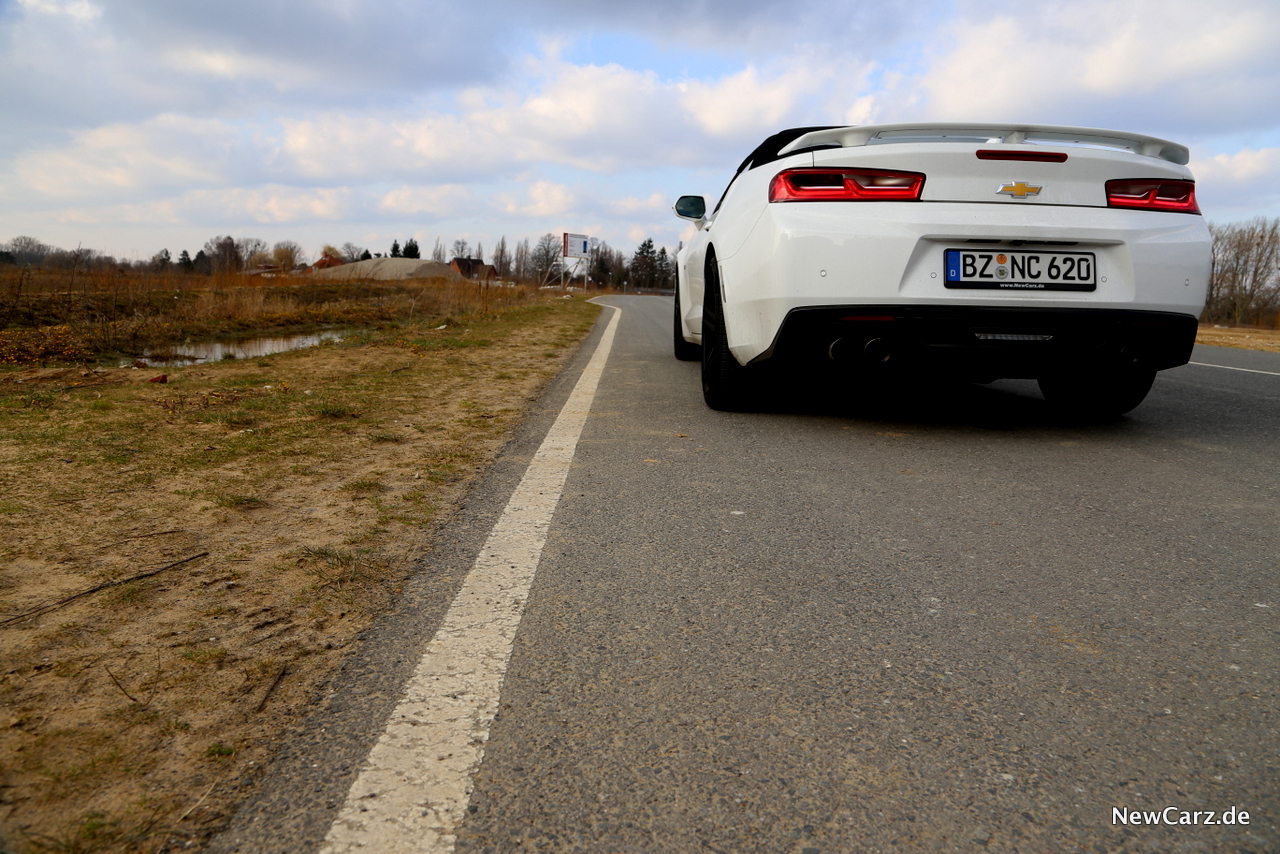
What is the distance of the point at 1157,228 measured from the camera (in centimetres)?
403

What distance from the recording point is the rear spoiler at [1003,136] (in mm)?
4125

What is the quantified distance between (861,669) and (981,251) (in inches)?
106

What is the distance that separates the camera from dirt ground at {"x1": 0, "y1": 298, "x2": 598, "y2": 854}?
1.40 metres

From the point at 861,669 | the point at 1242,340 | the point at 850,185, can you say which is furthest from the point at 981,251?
the point at 1242,340

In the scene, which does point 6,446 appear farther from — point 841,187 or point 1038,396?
point 1038,396

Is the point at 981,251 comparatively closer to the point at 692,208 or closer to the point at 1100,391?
the point at 1100,391

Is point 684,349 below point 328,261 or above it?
below

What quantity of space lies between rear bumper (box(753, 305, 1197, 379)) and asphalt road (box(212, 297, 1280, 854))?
61 cm

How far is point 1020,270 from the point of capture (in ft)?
13.0

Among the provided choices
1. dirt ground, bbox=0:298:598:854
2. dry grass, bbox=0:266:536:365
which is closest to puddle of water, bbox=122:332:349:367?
dry grass, bbox=0:266:536:365

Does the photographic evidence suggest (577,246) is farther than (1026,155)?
Yes

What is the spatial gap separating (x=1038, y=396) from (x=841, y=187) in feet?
9.17

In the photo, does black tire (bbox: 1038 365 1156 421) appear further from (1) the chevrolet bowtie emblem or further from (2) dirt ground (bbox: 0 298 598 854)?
(2) dirt ground (bbox: 0 298 598 854)

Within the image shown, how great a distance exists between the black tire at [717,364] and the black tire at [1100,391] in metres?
1.87
